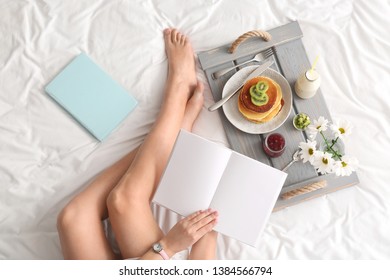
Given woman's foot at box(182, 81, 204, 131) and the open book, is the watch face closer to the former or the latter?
the open book

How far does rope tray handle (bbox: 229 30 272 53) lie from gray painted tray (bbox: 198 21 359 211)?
21 mm

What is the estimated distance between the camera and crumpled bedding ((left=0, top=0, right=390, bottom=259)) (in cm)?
117

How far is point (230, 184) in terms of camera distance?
106 cm

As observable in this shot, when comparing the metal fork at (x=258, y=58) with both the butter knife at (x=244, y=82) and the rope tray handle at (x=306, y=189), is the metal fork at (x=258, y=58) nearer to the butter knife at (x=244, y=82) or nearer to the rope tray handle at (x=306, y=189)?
the butter knife at (x=244, y=82)

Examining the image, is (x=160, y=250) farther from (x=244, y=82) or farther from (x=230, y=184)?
(x=244, y=82)

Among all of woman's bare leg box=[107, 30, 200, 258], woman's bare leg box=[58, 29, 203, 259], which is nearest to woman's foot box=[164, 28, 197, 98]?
woman's bare leg box=[107, 30, 200, 258]

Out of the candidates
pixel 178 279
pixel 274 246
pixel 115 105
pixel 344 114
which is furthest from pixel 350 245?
pixel 115 105

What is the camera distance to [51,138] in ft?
3.97

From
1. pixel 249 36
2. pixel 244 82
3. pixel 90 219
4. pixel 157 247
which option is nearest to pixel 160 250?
pixel 157 247

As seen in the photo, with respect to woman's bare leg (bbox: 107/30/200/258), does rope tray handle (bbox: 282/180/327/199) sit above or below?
below

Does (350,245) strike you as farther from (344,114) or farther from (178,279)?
(178,279)

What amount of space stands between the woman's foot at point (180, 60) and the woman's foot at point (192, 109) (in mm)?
37

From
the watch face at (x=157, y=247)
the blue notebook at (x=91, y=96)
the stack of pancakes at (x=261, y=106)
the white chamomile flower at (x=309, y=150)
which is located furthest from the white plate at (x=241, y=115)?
the watch face at (x=157, y=247)

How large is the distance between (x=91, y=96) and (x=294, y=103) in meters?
0.57
